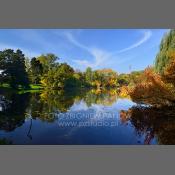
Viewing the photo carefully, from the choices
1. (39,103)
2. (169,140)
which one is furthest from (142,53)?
(39,103)

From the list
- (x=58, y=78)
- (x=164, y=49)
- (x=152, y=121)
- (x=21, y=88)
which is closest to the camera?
(x=164, y=49)

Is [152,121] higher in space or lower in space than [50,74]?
lower

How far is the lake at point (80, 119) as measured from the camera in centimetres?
862

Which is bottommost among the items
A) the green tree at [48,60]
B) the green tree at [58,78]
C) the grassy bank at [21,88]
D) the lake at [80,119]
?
the lake at [80,119]

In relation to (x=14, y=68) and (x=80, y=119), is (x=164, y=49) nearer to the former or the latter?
(x=80, y=119)

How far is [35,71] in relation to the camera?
8.93m

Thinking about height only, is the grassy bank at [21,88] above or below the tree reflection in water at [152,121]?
above

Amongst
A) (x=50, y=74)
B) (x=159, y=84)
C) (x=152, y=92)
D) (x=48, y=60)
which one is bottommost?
(x=152, y=92)

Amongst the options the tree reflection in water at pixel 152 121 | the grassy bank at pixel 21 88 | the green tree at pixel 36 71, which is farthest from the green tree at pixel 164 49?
the grassy bank at pixel 21 88

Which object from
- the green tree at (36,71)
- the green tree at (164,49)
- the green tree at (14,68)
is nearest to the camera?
the green tree at (164,49)

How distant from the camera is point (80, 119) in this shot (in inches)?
343

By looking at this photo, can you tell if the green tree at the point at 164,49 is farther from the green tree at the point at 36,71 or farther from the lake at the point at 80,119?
the green tree at the point at 36,71

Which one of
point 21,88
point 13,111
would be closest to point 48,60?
point 21,88

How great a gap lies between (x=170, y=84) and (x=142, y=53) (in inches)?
37.8
